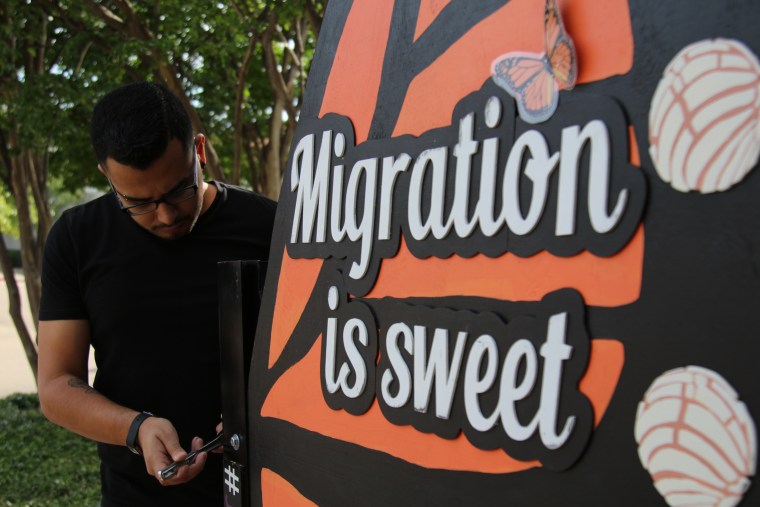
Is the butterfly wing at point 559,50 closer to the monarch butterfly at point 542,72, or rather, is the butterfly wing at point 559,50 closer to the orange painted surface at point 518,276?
the monarch butterfly at point 542,72

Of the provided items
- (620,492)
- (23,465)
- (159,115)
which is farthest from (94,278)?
(23,465)

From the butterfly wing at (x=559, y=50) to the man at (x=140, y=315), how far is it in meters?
1.12

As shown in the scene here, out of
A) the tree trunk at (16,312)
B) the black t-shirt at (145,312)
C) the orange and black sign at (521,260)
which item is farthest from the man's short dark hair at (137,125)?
the tree trunk at (16,312)

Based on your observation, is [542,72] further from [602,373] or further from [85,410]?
[85,410]

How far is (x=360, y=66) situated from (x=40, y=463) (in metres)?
6.65

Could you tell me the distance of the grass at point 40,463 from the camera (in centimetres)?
588

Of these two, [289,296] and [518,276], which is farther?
[289,296]

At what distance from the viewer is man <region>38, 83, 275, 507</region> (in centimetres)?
186

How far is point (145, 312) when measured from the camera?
1.93 meters

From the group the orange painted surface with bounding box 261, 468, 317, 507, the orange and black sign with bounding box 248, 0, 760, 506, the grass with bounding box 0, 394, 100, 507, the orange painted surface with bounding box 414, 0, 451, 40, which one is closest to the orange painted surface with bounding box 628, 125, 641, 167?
the orange and black sign with bounding box 248, 0, 760, 506

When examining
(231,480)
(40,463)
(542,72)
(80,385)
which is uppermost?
(542,72)

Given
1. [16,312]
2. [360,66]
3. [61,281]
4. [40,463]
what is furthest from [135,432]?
[16,312]

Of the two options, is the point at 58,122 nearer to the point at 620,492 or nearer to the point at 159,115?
the point at 159,115

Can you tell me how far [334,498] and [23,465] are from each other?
21.0 ft
